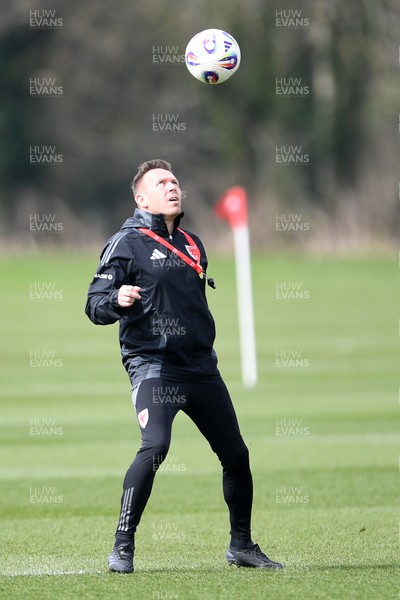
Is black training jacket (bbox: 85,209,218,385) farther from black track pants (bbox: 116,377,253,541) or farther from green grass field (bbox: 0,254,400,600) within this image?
green grass field (bbox: 0,254,400,600)

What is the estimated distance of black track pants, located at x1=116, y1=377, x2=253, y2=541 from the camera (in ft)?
23.8

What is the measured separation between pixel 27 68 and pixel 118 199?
613 cm

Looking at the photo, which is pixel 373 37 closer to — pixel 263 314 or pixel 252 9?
pixel 252 9

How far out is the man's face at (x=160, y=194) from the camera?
7468 millimetres

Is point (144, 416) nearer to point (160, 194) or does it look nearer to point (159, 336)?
point (159, 336)

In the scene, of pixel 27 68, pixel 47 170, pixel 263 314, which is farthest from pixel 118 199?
pixel 263 314

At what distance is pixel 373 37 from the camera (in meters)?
47.1

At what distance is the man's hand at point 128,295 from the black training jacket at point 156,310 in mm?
133

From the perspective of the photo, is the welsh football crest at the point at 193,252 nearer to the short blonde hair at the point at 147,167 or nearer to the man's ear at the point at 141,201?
the man's ear at the point at 141,201

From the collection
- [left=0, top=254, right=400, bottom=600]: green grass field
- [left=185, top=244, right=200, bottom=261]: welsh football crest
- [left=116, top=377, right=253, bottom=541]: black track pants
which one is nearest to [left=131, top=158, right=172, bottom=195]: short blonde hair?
[left=185, top=244, right=200, bottom=261]: welsh football crest

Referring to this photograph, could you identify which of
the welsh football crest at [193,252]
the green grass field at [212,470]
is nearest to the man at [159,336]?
the welsh football crest at [193,252]

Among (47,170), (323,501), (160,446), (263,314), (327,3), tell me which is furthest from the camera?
(47,170)

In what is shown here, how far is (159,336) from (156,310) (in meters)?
0.14

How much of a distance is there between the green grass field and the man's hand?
1.44 metres
